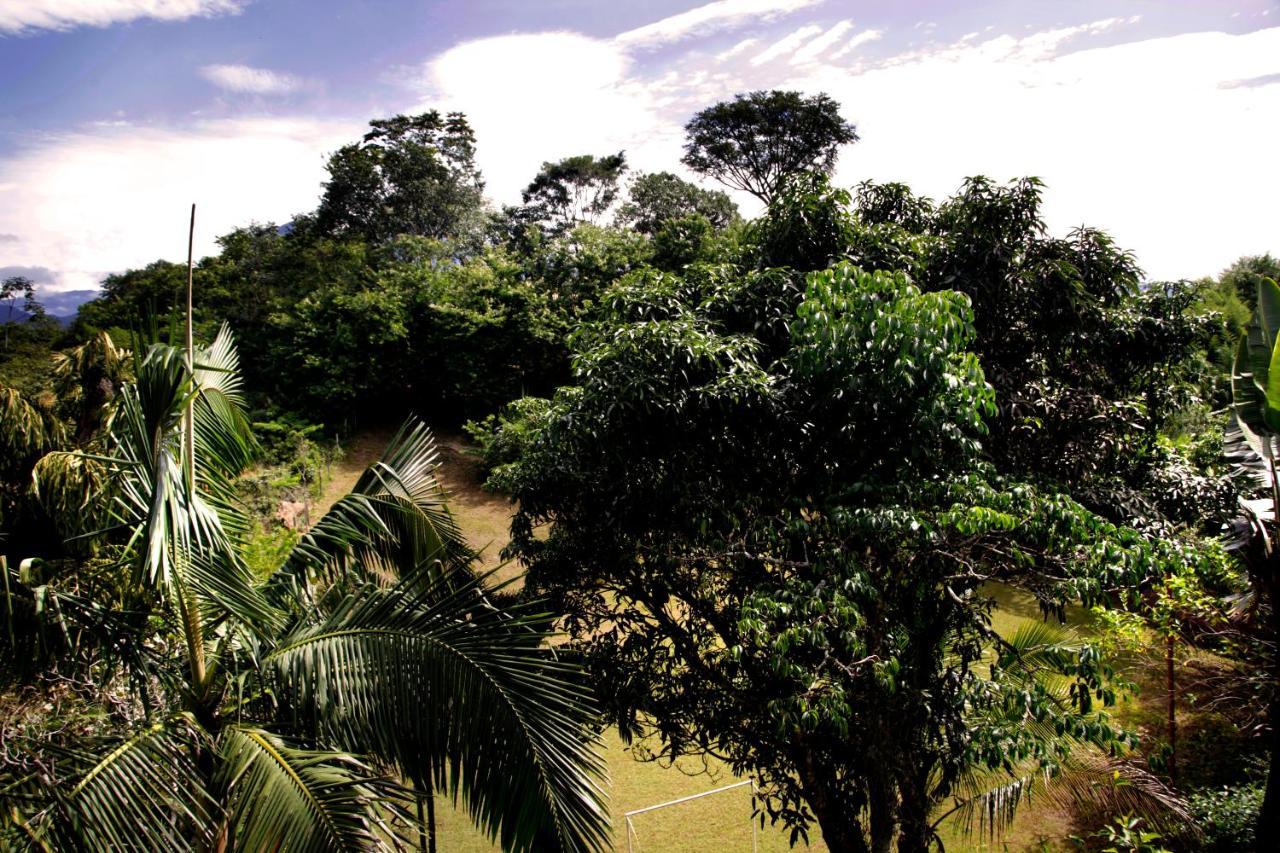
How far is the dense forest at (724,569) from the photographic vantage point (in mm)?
3596

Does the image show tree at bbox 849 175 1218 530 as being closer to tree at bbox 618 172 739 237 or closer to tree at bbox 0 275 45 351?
tree at bbox 618 172 739 237

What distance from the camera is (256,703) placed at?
3.91 meters

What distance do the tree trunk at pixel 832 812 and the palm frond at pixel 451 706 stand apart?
257cm

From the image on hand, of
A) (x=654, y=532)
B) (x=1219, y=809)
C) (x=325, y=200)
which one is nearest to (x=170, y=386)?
(x=654, y=532)

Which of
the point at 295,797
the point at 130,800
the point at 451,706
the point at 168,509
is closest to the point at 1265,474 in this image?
the point at 451,706

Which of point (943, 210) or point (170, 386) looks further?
point (943, 210)

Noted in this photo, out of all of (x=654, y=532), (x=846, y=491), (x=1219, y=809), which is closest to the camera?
(x=846, y=491)

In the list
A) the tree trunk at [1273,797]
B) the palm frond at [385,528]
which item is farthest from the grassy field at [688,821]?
the tree trunk at [1273,797]

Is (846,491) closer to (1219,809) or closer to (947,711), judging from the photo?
(947,711)

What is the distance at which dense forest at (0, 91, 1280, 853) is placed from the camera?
3596 millimetres

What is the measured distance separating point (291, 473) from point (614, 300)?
13067 mm

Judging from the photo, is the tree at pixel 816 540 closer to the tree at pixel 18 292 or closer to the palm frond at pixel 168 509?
the palm frond at pixel 168 509

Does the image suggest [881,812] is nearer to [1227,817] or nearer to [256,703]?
[1227,817]

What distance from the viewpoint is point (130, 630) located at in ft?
12.5
